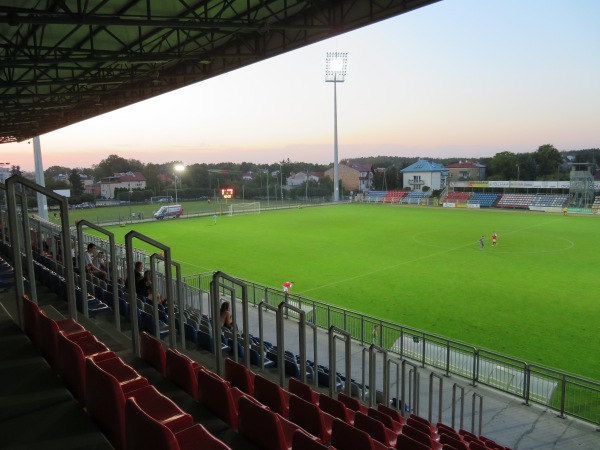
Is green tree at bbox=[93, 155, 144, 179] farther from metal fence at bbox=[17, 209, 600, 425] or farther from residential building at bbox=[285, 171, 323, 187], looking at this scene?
metal fence at bbox=[17, 209, 600, 425]

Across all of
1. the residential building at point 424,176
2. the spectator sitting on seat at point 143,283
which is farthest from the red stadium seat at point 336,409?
the residential building at point 424,176

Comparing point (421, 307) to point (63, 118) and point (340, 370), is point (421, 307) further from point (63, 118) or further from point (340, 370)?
point (63, 118)

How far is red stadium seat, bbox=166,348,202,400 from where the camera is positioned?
3598 millimetres

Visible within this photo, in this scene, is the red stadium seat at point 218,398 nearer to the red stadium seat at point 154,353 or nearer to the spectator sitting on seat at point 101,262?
the red stadium seat at point 154,353

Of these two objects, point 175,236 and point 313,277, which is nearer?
point 313,277

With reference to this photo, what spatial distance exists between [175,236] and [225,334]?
30.9 m

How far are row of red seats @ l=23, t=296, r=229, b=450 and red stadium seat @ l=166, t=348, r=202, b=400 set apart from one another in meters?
0.48

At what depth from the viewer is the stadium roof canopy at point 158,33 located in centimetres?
976

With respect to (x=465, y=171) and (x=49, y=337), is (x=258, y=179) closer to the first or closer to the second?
(x=465, y=171)

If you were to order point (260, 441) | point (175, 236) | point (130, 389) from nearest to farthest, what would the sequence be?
point (260, 441)
point (130, 389)
point (175, 236)

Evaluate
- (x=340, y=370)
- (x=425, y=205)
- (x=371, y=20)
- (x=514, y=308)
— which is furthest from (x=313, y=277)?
(x=425, y=205)

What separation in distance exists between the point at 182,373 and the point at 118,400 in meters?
1.18

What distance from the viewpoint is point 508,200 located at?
63000 mm

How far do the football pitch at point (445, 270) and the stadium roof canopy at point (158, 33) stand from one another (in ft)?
29.9
